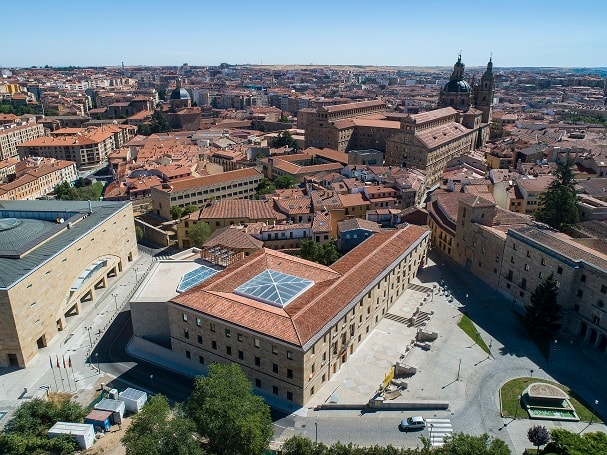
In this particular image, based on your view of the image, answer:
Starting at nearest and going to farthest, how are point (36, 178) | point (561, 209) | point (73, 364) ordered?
point (73, 364) → point (561, 209) → point (36, 178)

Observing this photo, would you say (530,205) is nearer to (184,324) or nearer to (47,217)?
(184,324)

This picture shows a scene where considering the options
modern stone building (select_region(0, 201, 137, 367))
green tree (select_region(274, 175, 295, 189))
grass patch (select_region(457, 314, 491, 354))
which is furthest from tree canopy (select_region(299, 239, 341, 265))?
green tree (select_region(274, 175, 295, 189))

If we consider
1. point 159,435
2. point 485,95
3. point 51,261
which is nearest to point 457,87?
point 485,95

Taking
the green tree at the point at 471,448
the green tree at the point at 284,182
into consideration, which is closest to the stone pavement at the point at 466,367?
the green tree at the point at 471,448

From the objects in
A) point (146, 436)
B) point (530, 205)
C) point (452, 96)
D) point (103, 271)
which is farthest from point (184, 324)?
point (452, 96)

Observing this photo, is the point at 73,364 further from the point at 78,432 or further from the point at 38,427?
the point at 78,432

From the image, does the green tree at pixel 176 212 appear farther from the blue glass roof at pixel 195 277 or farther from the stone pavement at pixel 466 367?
the stone pavement at pixel 466 367
